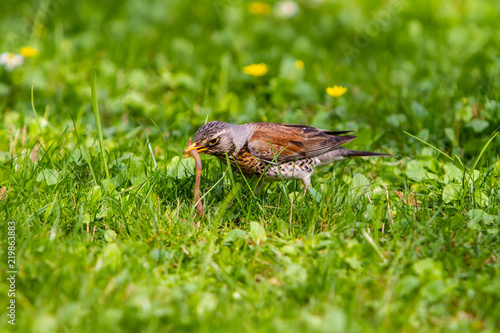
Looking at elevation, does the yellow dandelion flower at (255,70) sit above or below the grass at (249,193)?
above

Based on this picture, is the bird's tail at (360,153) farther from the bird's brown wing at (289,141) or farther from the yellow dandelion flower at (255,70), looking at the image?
the yellow dandelion flower at (255,70)

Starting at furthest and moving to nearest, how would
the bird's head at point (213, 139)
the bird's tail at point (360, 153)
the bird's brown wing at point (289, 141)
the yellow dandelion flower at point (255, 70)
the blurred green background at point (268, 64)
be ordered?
the yellow dandelion flower at point (255, 70)
the blurred green background at point (268, 64)
the bird's tail at point (360, 153)
the bird's brown wing at point (289, 141)
the bird's head at point (213, 139)

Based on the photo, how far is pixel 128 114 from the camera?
649 centimetres

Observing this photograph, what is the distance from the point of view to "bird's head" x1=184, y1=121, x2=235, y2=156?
4.54 m

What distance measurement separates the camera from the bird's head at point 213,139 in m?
4.54

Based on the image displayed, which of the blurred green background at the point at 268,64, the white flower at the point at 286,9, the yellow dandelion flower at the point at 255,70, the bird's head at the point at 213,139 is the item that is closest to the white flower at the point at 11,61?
the blurred green background at the point at 268,64

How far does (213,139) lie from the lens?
455 centimetres

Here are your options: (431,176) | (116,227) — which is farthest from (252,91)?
(116,227)

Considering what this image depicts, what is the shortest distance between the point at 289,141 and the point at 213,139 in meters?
0.79

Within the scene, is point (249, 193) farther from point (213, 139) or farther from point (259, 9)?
point (259, 9)

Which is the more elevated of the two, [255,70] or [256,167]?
[255,70]

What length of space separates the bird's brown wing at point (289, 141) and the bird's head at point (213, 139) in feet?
0.79

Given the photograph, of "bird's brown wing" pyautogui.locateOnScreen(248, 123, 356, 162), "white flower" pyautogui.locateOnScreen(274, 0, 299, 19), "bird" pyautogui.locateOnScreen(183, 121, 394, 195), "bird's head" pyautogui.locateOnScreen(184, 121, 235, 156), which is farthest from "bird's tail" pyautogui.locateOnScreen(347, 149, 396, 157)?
"white flower" pyautogui.locateOnScreen(274, 0, 299, 19)

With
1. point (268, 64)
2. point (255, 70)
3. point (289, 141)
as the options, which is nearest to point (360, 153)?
point (289, 141)
